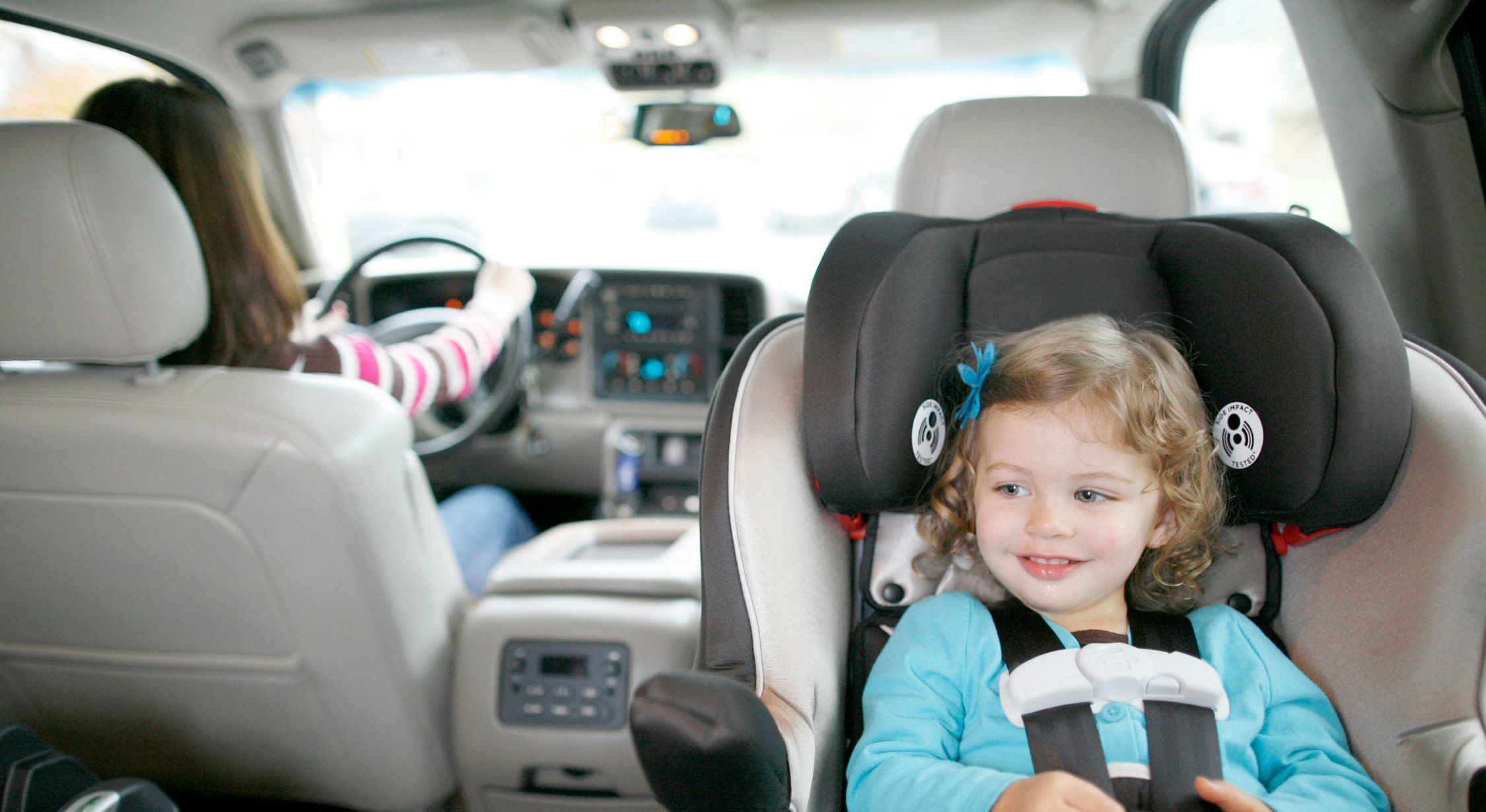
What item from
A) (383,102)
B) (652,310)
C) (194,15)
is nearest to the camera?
(194,15)

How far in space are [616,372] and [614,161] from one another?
910 millimetres

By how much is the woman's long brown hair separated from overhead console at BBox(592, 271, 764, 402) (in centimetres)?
128

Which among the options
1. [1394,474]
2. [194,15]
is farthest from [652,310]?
[1394,474]

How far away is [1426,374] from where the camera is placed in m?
1.13

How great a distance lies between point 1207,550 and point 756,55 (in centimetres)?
197

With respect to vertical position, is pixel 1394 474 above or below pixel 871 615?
above

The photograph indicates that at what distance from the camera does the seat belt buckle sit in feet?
3.61

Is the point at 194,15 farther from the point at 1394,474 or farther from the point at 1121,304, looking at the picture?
the point at 1394,474

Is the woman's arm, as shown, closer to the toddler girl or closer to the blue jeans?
the blue jeans

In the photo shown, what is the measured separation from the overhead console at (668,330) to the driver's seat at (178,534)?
137 cm

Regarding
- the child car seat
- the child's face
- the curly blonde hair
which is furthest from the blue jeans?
the child's face

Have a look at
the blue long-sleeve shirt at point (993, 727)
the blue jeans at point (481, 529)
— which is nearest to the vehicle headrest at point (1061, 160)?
the blue long-sleeve shirt at point (993, 727)

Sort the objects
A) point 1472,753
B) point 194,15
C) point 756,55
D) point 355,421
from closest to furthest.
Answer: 1. point 1472,753
2. point 355,421
3. point 194,15
4. point 756,55

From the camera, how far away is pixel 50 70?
86.3 inches
